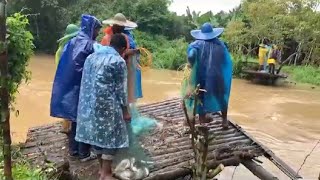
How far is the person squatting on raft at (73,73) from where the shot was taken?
12.9 ft

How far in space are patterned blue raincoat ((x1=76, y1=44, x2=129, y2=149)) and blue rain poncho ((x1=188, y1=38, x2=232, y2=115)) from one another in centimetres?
156

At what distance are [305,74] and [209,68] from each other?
1322cm

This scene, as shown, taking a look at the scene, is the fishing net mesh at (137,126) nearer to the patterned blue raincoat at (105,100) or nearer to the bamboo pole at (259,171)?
the patterned blue raincoat at (105,100)

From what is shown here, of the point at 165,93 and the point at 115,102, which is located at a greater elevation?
the point at 115,102

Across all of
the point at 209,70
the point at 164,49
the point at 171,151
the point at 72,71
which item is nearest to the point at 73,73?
the point at 72,71

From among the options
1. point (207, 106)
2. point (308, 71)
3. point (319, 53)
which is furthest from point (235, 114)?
point (319, 53)

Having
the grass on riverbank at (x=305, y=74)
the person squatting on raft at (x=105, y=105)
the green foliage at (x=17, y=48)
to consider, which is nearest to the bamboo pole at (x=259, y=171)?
the person squatting on raft at (x=105, y=105)

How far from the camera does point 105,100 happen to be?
11.3ft

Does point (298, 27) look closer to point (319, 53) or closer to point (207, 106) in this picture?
point (319, 53)

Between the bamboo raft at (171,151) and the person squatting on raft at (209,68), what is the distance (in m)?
0.35

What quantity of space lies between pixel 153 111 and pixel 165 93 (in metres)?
6.73

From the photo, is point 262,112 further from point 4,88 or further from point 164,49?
point 164,49

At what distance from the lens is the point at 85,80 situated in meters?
3.57

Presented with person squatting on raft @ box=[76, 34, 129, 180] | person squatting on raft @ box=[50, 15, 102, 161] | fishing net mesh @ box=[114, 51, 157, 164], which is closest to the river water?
fishing net mesh @ box=[114, 51, 157, 164]
